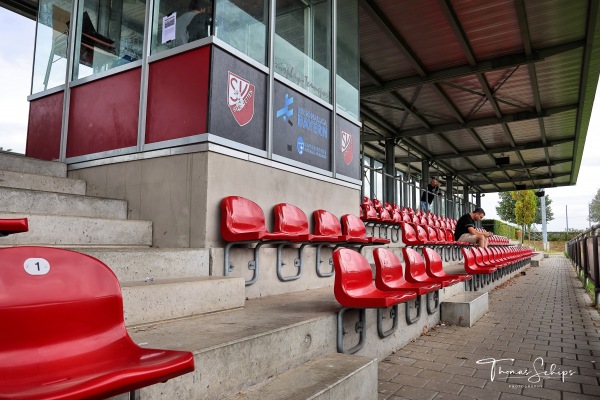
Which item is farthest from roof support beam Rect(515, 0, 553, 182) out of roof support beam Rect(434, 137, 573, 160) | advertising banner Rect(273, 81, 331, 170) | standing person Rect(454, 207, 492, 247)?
advertising banner Rect(273, 81, 331, 170)

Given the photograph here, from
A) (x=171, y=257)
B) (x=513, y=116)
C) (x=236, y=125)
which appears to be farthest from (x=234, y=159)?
(x=513, y=116)

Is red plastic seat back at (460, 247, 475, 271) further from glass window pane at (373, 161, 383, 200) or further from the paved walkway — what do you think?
glass window pane at (373, 161, 383, 200)

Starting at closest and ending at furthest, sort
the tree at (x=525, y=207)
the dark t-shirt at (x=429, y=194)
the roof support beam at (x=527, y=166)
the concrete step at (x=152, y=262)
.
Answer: the concrete step at (x=152, y=262) → the dark t-shirt at (x=429, y=194) → the roof support beam at (x=527, y=166) → the tree at (x=525, y=207)

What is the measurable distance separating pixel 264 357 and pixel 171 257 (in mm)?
1141

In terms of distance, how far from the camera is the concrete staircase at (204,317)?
5.83 feet

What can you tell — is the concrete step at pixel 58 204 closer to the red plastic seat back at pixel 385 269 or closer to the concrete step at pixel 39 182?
the concrete step at pixel 39 182

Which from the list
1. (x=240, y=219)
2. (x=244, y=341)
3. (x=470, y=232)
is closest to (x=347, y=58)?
(x=240, y=219)

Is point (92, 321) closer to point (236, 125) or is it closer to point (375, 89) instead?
point (236, 125)

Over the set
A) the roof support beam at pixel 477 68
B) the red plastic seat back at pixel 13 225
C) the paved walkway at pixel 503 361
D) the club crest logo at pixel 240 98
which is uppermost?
the roof support beam at pixel 477 68

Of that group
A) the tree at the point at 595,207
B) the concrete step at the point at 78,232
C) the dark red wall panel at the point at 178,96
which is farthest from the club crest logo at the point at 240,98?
the tree at the point at 595,207

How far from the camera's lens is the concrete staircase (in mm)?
1777

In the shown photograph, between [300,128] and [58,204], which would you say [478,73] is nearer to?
[300,128]

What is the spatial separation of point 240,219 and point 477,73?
7.91 metres

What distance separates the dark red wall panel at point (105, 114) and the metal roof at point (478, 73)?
467cm
